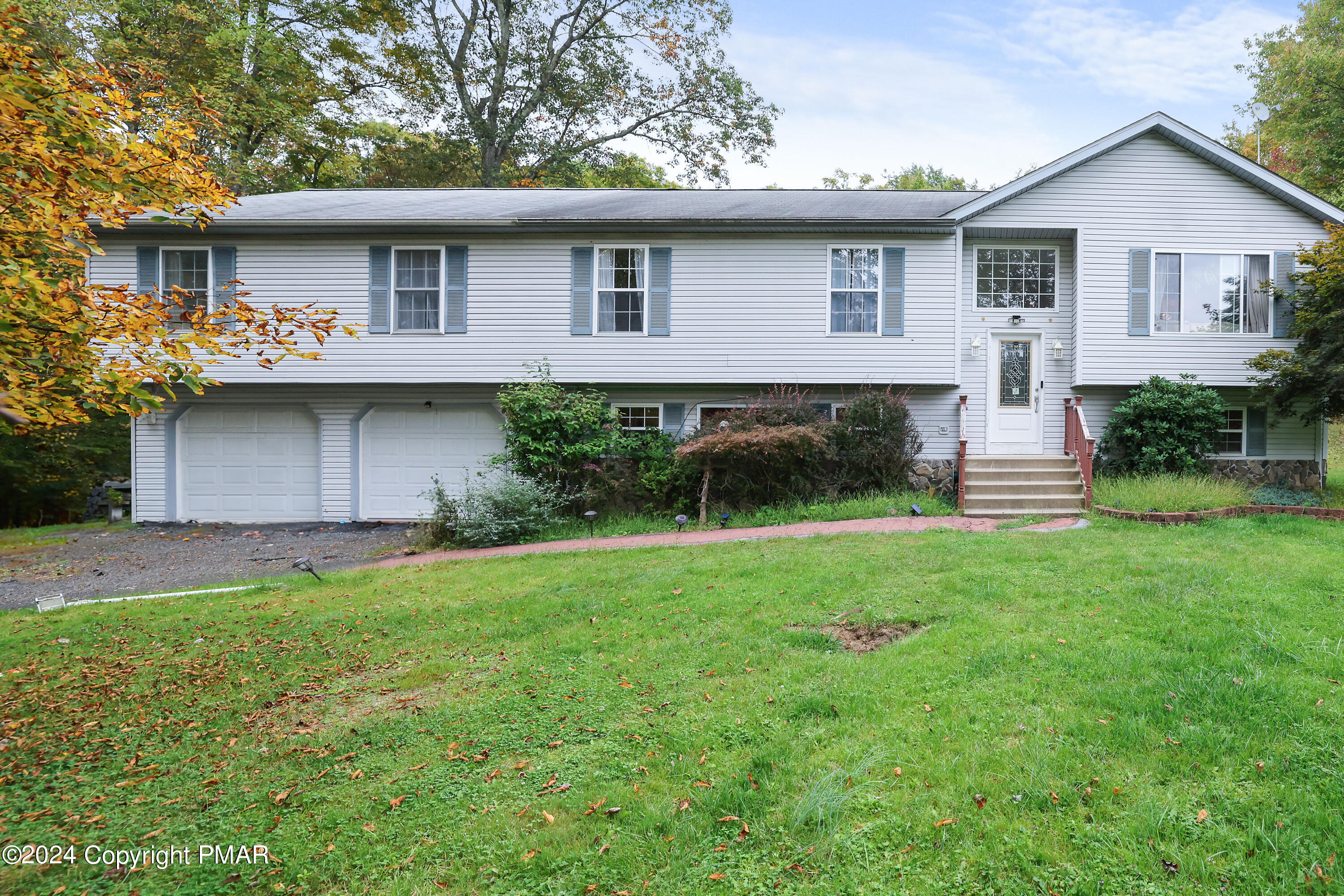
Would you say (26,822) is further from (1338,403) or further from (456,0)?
(456,0)

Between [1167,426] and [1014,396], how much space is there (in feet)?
7.91

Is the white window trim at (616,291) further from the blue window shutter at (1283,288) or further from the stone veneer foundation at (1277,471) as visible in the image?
the blue window shutter at (1283,288)

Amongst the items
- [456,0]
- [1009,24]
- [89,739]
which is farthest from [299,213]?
[1009,24]

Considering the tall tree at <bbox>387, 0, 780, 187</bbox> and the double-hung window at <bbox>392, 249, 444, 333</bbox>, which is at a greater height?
the tall tree at <bbox>387, 0, 780, 187</bbox>

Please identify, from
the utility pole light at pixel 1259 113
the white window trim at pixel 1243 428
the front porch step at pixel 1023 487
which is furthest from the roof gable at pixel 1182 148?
the utility pole light at pixel 1259 113

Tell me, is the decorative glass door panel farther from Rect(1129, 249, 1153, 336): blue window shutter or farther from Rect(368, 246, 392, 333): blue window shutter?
Rect(368, 246, 392, 333): blue window shutter

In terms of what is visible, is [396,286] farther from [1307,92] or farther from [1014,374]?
[1307,92]

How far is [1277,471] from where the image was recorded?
11992 millimetres

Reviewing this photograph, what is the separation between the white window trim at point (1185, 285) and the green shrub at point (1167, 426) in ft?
3.30

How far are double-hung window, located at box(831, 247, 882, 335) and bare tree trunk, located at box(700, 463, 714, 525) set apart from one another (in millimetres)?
3768

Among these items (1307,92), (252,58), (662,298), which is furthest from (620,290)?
(1307,92)

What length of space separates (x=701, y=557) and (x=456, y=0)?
24.3 m

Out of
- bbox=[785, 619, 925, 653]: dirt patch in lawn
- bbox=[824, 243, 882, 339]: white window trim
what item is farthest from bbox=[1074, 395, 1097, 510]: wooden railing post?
bbox=[785, 619, 925, 653]: dirt patch in lawn

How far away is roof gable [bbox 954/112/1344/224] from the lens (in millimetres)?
11414
